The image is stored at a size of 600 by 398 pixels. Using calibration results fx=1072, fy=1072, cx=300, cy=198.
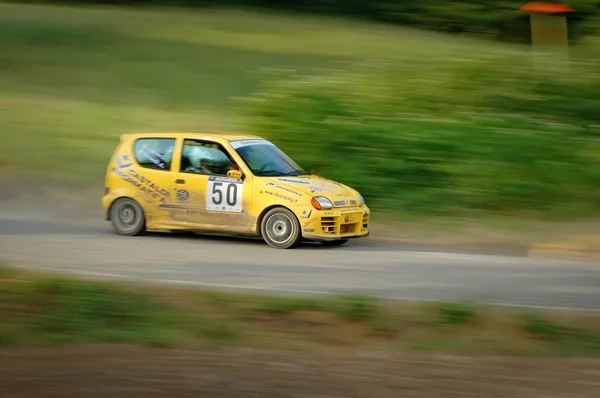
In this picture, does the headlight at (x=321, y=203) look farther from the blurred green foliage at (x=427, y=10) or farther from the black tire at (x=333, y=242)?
the blurred green foliage at (x=427, y=10)

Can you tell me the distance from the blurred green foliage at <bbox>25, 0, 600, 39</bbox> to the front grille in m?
22.2

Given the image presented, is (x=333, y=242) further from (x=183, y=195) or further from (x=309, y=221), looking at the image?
(x=183, y=195)

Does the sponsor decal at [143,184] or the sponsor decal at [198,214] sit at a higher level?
the sponsor decal at [143,184]

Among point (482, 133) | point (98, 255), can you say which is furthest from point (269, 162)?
point (482, 133)

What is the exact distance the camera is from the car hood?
14.3 m

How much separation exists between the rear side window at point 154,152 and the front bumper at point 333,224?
2.30m

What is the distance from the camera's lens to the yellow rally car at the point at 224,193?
46.8 ft

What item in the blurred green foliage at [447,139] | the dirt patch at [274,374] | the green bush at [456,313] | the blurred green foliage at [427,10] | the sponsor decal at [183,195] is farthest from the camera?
the blurred green foliage at [427,10]

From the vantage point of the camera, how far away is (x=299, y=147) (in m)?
18.8

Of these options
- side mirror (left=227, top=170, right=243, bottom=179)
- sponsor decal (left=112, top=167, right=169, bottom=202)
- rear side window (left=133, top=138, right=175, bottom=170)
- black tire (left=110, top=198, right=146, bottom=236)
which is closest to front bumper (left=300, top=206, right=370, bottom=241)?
side mirror (left=227, top=170, right=243, bottom=179)

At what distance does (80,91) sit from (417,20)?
16453 mm

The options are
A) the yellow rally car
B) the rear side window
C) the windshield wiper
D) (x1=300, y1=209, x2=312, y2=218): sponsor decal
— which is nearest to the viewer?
(x1=300, y1=209, x2=312, y2=218): sponsor decal

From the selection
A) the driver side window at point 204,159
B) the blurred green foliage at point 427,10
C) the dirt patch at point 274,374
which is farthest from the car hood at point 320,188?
the blurred green foliage at point 427,10

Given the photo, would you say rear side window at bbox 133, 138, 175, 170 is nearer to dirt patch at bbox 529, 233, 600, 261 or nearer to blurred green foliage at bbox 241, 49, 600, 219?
blurred green foliage at bbox 241, 49, 600, 219
